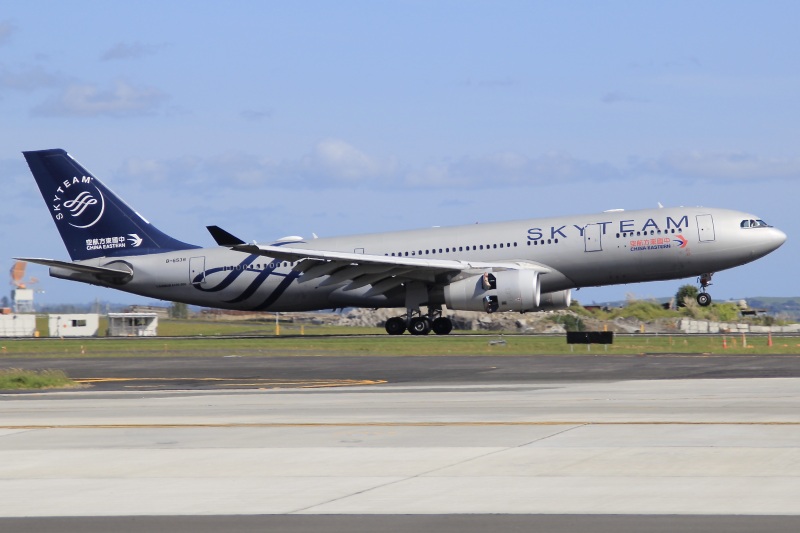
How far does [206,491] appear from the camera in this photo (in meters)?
12.2

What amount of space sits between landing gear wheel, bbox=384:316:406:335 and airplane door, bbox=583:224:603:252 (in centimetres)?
880

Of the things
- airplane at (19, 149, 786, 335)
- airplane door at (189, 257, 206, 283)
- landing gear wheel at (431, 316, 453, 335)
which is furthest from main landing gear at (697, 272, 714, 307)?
airplane door at (189, 257, 206, 283)

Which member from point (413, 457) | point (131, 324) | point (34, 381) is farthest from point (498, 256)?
point (413, 457)

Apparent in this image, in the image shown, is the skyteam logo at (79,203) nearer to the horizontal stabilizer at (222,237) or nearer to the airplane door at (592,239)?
the horizontal stabilizer at (222,237)

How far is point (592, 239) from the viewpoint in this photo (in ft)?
154

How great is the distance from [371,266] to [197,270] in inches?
360

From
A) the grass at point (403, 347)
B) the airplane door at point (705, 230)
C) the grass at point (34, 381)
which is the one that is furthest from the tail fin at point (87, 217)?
the grass at point (34, 381)

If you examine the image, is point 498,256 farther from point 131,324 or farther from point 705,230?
point 131,324

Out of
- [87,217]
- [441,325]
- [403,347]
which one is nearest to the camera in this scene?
[403,347]

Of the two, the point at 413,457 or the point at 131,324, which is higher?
the point at 131,324

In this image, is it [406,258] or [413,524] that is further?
[406,258]

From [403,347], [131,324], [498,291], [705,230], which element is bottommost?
[403,347]

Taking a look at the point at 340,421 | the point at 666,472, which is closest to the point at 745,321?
the point at 340,421

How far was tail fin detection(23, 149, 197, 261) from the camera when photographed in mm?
53625
